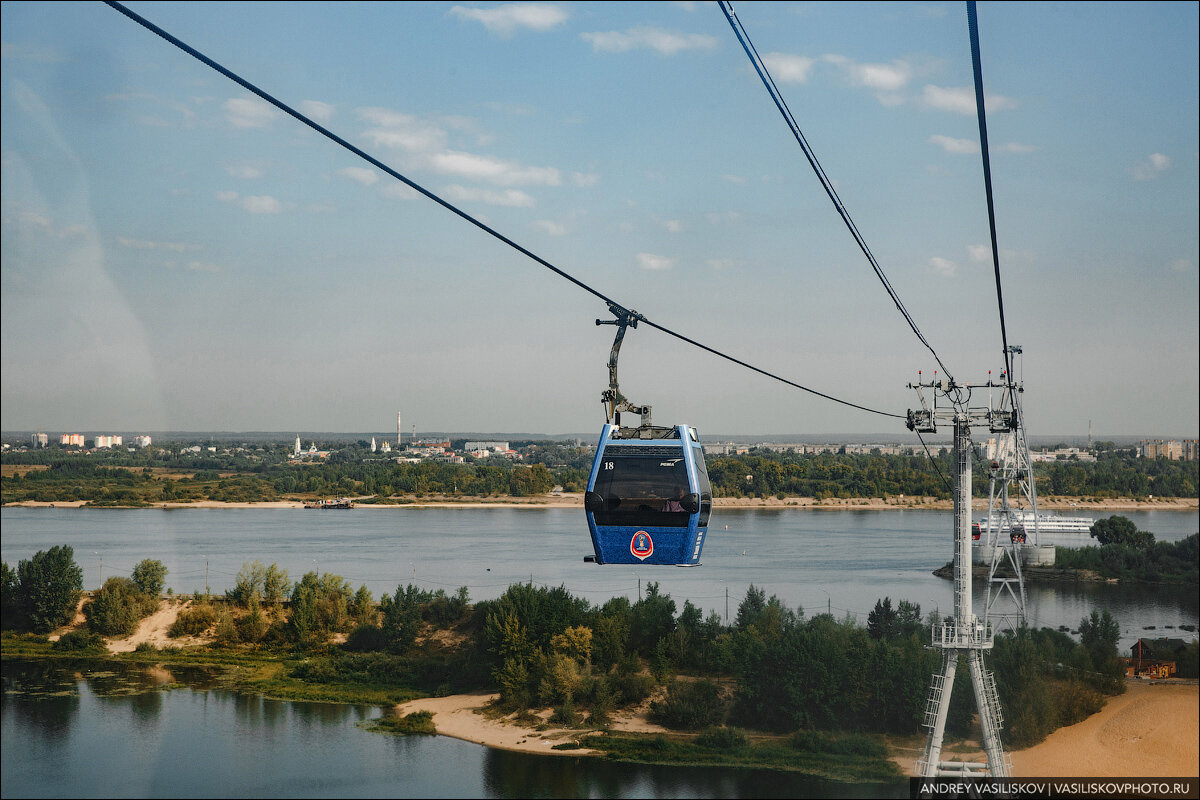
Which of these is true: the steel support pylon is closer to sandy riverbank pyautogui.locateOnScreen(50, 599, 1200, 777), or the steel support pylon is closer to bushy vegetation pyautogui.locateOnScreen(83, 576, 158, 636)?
Answer: sandy riverbank pyautogui.locateOnScreen(50, 599, 1200, 777)

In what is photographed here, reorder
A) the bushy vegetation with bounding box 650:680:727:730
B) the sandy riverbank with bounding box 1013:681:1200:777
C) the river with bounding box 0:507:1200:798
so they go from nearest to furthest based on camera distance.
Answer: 1. the sandy riverbank with bounding box 1013:681:1200:777
2. the river with bounding box 0:507:1200:798
3. the bushy vegetation with bounding box 650:680:727:730

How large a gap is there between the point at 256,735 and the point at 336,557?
14.2m

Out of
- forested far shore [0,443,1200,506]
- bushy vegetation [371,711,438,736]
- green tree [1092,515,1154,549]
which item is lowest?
bushy vegetation [371,711,438,736]

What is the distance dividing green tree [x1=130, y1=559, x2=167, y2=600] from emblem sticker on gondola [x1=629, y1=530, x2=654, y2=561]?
19233 mm

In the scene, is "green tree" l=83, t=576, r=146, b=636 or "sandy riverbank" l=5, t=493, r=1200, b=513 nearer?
"green tree" l=83, t=576, r=146, b=636

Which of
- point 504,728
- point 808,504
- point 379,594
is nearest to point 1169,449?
point 808,504

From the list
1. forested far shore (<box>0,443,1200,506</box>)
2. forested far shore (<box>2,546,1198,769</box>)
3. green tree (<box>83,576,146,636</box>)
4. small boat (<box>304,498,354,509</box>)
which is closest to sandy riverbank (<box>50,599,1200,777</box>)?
forested far shore (<box>2,546,1198,769</box>)

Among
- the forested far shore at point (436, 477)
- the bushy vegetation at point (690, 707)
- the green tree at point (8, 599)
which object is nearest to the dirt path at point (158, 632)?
the green tree at point (8, 599)

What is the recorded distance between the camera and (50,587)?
21.4 m

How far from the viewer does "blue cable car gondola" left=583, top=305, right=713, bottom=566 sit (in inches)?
212

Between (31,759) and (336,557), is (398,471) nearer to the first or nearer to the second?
(336,557)

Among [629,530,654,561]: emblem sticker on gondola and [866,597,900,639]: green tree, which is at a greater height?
[629,530,654,561]: emblem sticker on gondola

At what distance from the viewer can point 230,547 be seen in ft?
104

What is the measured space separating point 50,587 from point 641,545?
65.4 feet
